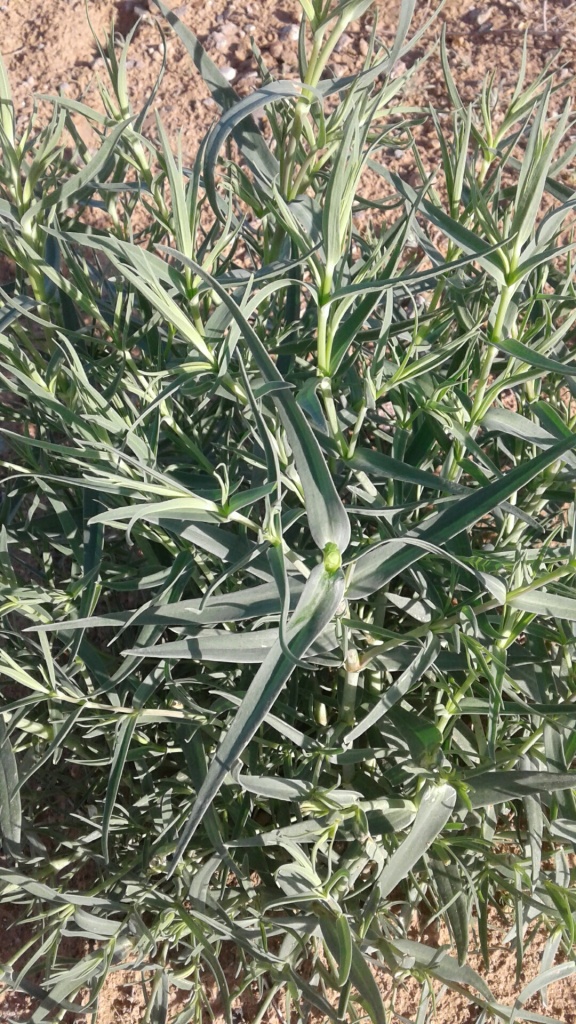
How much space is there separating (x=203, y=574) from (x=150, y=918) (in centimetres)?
71

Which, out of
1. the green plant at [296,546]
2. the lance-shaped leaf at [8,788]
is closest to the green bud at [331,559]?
the green plant at [296,546]

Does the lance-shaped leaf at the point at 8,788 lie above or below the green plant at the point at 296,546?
below

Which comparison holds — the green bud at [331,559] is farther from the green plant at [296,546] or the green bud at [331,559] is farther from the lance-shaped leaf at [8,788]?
the lance-shaped leaf at [8,788]

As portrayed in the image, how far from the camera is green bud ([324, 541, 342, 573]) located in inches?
29.0

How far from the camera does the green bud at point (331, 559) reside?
74 centimetres

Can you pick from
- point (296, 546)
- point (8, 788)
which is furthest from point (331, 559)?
point (8, 788)

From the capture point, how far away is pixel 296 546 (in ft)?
3.66

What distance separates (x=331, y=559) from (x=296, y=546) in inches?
15.0

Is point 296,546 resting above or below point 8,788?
above

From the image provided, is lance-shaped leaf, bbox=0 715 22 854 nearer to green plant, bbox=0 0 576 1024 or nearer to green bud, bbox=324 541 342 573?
green plant, bbox=0 0 576 1024

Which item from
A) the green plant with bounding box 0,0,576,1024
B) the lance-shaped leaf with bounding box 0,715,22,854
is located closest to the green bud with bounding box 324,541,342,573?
the green plant with bounding box 0,0,576,1024

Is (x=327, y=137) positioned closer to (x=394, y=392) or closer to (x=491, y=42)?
(x=394, y=392)

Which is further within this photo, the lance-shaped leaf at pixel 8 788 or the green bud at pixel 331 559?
the lance-shaped leaf at pixel 8 788

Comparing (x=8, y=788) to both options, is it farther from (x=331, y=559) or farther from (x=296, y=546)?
(x=331, y=559)
